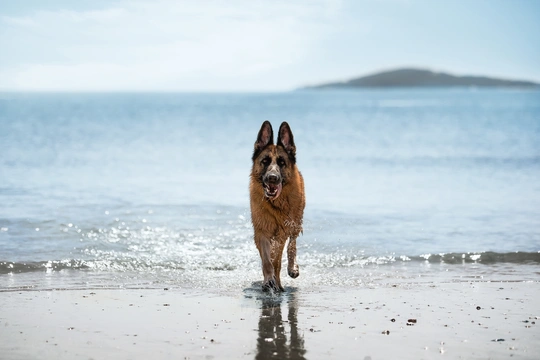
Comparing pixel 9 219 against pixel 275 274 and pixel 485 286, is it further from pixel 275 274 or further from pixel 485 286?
pixel 485 286

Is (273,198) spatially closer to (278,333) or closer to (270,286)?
(270,286)

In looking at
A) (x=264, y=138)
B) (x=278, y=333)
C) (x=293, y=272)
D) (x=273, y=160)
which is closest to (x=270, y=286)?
(x=293, y=272)

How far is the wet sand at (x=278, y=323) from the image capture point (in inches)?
221

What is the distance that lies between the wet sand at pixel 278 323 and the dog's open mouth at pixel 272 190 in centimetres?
100

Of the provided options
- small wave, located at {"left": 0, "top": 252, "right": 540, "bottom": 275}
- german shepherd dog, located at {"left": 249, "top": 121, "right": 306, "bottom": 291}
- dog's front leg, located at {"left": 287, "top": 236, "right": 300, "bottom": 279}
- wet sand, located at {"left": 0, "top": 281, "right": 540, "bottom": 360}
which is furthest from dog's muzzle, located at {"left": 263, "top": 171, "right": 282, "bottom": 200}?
small wave, located at {"left": 0, "top": 252, "right": 540, "bottom": 275}

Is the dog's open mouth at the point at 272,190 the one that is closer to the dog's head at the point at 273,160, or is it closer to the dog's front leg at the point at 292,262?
the dog's head at the point at 273,160

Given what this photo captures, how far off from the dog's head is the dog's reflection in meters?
1.17

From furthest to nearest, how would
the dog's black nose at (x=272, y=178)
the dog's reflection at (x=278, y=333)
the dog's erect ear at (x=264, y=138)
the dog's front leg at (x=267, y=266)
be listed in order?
the dog's erect ear at (x=264, y=138)
the dog's front leg at (x=267, y=266)
the dog's black nose at (x=272, y=178)
the dog's reflection at (x=278, y=333)

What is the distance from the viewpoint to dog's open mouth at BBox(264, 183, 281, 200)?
792cm

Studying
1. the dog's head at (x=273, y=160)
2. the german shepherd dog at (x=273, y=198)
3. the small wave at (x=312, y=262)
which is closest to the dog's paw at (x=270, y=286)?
the german shepherd dog at (x=273, y=198)

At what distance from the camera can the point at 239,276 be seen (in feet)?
29.2

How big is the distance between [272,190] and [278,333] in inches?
83.2

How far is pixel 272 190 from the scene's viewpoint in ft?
26.1

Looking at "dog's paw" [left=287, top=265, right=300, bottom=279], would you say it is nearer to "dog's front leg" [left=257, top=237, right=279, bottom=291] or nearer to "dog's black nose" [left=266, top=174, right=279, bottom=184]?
"dog's front leg" [left=257, top=237, right=279, bottom=291]
